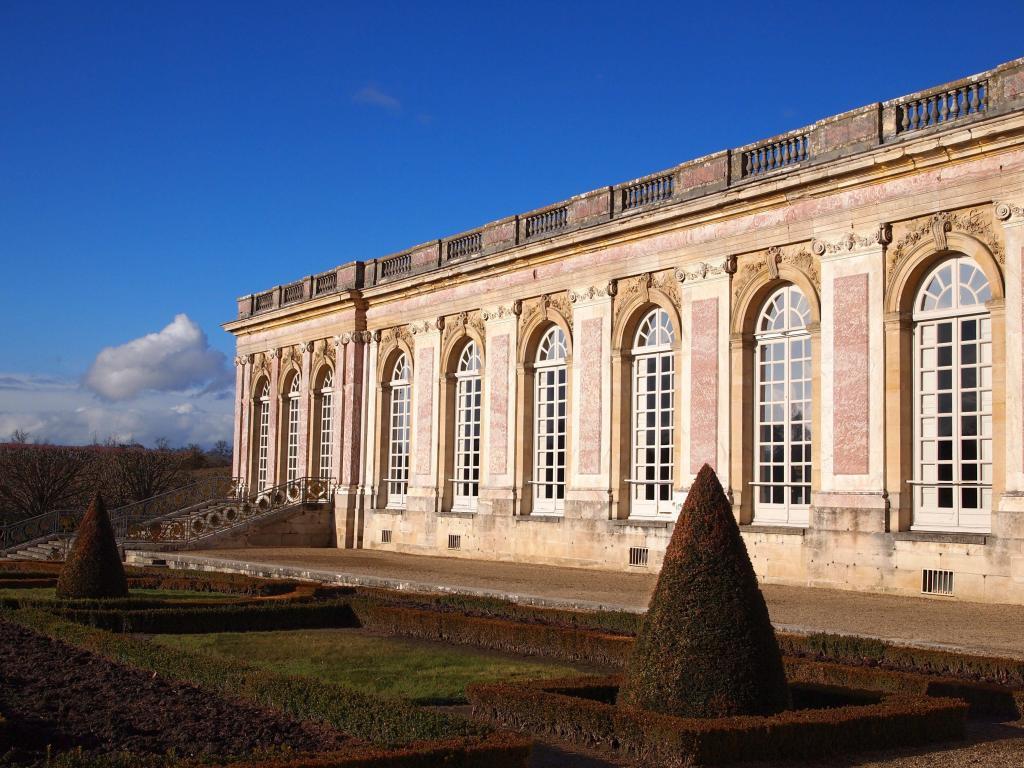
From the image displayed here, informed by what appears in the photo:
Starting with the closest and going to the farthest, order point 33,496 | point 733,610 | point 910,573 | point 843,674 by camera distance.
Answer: point 733,610, point 843,674, point 910,573, point 33,496

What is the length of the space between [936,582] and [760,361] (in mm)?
5448

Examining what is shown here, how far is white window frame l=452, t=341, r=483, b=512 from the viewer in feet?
94.5

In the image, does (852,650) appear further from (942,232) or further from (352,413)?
(352,413)

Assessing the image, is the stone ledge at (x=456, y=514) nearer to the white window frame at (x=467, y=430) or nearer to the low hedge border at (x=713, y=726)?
the white window frame at (x=467, y=430)

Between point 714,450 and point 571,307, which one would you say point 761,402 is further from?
point 571,307

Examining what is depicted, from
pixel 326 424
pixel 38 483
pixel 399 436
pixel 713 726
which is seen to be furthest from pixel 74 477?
pixel 713 726

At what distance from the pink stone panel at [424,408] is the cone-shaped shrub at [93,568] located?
13223mm

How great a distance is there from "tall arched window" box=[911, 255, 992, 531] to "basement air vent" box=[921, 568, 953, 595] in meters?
0.77

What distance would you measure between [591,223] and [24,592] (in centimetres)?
1304

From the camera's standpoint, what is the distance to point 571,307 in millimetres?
25203

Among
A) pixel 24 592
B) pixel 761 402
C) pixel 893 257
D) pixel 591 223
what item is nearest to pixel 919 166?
pixel 893 257

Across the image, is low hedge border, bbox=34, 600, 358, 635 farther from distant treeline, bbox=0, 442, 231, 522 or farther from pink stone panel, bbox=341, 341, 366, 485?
distant treeline, bbox=0, 442, 231, 522

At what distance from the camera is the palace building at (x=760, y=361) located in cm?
1722

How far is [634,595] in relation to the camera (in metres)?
17.7
